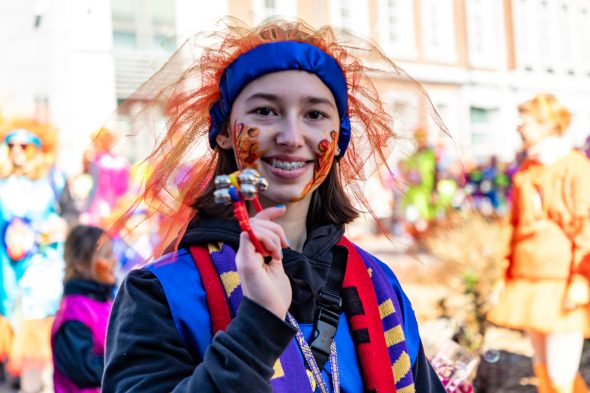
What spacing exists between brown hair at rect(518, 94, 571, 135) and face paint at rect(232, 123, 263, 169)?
3488mm

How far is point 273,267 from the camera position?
146cm

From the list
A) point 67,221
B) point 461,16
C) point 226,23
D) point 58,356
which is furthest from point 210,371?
point 461,16

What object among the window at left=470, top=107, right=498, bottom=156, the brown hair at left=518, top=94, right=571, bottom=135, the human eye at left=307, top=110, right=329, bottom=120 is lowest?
the human eye at left=307, top=110, right=329, bottom=120

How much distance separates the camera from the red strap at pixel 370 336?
5.58ft

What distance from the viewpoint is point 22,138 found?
6383 millimetres

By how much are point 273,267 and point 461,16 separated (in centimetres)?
2296

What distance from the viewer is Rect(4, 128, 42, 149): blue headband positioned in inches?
250

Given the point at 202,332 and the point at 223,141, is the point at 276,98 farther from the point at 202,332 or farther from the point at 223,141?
the point at 202,332

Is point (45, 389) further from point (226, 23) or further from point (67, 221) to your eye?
point (226, 23)

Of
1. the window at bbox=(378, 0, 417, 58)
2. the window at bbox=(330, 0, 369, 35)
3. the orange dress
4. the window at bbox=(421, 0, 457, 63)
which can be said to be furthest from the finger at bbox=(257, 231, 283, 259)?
the window at bbox=(421, 0, 457, 63)

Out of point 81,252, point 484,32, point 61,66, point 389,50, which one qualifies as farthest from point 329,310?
point 484,32

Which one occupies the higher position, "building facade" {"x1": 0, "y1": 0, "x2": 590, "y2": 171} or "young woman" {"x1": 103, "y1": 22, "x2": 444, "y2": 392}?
"building facade" {"x1": 0, "y1": 0, "x2": 590, "y2": 171}

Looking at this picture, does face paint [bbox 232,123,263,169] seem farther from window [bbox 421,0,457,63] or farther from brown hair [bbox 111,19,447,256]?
window [bbox 421,0,457,63]

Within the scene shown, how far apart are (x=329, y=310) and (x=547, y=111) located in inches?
139
